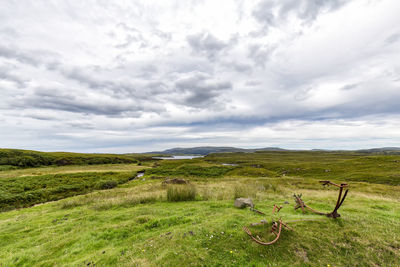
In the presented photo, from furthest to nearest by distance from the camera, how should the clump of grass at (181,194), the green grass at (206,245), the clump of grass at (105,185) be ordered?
the clump of grass at (105,185) < the clump of grass at (181,194) < the green grass at (206,245)

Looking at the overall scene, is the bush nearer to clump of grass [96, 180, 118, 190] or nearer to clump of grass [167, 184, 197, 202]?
clump of grass [96, 180, 118, 190]

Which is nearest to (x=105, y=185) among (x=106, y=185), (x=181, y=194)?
(x=106, y=185)

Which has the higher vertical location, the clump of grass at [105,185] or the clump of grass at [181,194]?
the clump of grass at [181,194]

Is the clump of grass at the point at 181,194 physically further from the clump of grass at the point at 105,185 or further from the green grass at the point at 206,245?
the clump of grass at the point at 105,185

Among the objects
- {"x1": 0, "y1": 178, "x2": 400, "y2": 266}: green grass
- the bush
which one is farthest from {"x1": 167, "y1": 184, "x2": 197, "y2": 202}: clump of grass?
the bush

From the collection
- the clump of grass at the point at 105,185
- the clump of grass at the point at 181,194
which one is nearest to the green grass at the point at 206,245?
the clump of grass at the point at 181,194

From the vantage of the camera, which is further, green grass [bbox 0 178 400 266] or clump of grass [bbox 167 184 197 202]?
clump of grass [bbox 167 184 197 202]

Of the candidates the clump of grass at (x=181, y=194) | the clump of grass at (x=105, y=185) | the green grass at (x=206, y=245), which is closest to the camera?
the green grass at (x=206, y=245)

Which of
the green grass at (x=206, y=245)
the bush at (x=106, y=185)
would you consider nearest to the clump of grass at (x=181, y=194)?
the green grass at (x=206, y=245)

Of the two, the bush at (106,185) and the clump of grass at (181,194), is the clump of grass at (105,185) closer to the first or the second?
the bush at (106,185)

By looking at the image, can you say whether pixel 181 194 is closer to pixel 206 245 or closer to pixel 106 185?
pixel 206 245

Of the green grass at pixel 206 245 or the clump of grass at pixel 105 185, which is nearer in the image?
the green grass at pixel 206 245

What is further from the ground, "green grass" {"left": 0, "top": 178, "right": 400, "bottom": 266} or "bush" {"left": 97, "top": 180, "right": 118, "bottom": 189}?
"green grass" {"left": 0, "top": 178, "right": 400, "bottom": 266}

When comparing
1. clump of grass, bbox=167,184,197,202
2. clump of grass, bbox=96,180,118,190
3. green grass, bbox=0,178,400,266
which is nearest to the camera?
green grass, bbox=0,178,400,266
